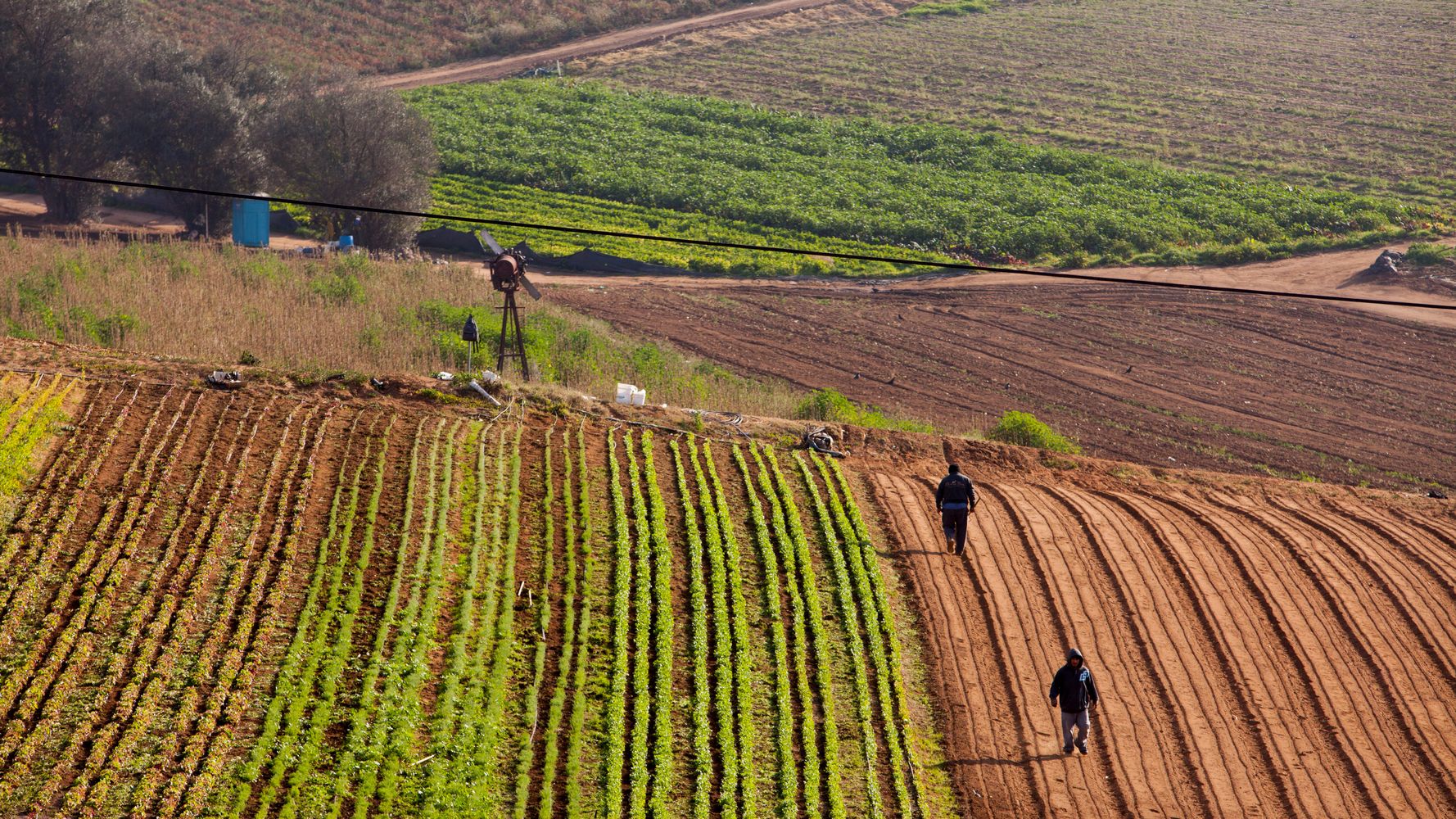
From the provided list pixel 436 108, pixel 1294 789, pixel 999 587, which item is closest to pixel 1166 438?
pixel 999 587

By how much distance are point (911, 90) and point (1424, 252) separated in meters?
27.7

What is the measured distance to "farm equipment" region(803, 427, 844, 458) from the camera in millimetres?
22047

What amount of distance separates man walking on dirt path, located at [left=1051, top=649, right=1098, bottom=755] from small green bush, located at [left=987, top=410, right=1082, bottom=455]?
34.7 feet

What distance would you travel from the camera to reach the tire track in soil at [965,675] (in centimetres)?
1416

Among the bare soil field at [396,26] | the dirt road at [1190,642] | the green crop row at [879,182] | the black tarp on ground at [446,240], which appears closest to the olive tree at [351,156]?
the black tarp on ground at [446,240]

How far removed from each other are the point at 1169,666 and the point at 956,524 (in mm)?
3420

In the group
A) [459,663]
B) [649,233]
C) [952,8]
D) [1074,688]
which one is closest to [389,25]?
[649,233]

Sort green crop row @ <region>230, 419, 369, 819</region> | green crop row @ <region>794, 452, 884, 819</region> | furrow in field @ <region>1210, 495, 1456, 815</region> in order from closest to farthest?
green crop row @ <region>230, 419, 369, 819</region> < green crop row @ <region>794, 452, 884, 819</region> < furrow in field @ <region>1210, 495, 1456, 815</region>

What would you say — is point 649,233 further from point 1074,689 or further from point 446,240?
point 1074,689

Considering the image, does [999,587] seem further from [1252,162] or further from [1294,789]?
[1252,162]

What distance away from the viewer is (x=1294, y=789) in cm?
1435

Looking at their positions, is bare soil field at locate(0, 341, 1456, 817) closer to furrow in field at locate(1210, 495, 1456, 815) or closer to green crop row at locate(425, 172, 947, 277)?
furrow in field at locate(1210, 495, 1456, 815)

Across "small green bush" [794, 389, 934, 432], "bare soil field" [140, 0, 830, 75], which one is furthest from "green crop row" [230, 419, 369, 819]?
"bare soil field" [140, 0, 830, 75]

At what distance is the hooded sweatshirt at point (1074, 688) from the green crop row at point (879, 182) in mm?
29975
